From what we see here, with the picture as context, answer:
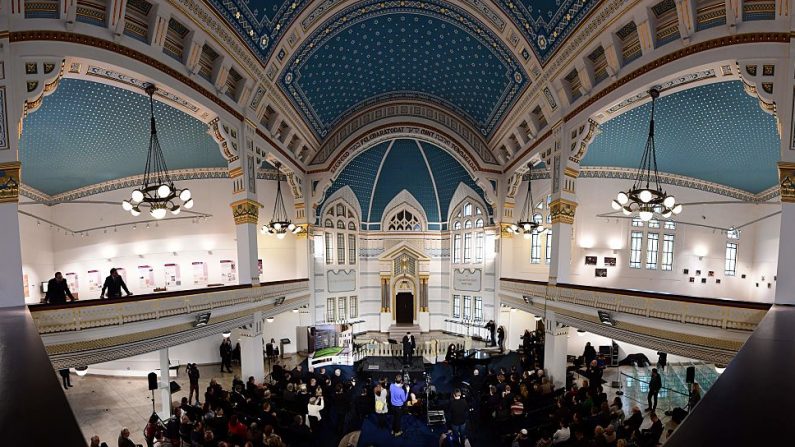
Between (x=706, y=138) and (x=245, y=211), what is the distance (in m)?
13.9

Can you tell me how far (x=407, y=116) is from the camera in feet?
51.0

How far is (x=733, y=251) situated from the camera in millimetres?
13922

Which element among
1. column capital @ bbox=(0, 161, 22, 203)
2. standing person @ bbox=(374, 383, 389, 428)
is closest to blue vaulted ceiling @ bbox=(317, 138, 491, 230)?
standing person @ bbox=(374, 383, 389, 428)

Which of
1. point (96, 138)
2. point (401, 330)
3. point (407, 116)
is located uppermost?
point (407, 116)

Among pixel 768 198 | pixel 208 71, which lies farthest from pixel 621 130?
pixel 208 71

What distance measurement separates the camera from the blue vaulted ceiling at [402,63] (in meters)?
10.3

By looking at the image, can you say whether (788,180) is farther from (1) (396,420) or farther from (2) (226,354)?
(2) (226,354)

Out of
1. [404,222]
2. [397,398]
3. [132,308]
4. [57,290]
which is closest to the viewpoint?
[57,290]

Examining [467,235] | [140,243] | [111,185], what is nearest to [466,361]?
[467,235]

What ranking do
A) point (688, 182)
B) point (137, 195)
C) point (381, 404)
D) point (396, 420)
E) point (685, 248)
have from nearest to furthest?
point (137, 195)
point (396, 420)
point (381, 404)
point (688, 182)
point (685, 248)

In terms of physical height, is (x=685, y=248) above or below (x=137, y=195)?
below

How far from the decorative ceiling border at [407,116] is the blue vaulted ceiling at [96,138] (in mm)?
4605

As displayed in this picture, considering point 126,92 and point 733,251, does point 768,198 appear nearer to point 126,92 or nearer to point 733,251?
point 733,251

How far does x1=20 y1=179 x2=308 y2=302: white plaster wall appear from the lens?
43.2 feet
